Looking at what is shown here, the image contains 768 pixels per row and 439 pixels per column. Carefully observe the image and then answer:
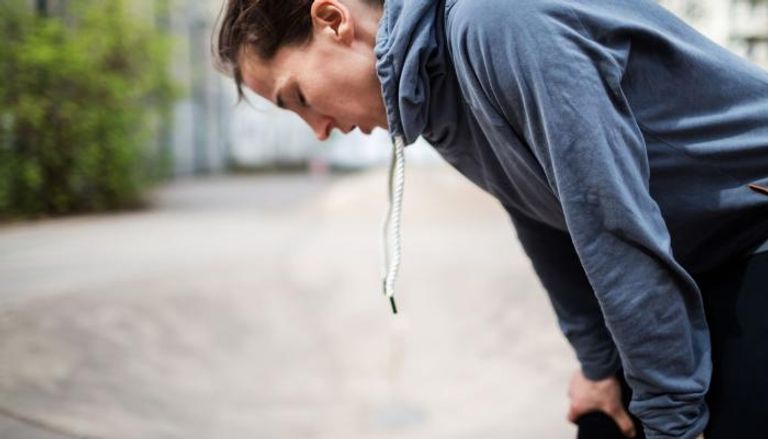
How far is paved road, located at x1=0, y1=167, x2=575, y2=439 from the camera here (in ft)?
8.08

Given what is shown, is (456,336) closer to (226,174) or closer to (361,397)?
(361,397)

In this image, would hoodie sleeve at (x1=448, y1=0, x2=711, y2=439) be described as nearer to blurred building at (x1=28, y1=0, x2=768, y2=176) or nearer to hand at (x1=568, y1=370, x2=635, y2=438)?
hand at (x1=568, y1=370, x2=635, y2=438)

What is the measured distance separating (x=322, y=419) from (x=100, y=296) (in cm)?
136

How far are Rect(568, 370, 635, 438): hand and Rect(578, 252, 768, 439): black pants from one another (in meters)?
0.25

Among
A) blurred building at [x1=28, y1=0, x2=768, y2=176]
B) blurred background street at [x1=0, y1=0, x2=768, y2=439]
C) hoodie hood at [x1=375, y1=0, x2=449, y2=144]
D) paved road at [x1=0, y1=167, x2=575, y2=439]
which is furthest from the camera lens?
blurred building at [x1=28, y1=0, x2=768, y2=176]

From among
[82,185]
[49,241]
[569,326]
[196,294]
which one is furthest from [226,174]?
[569,326]

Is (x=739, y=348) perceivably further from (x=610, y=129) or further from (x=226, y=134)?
(x=226, y=134)

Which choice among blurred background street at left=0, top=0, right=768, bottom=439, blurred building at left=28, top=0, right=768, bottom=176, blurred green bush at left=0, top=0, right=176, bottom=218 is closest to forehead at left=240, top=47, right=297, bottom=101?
blurred background street at left=0, top=0, right=768, bottom=439

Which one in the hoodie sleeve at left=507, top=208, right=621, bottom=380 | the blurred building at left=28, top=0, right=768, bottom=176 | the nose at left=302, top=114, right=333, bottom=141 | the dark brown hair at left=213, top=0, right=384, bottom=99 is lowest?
the blurred building at left=28, top=0, right=768, bottom=176

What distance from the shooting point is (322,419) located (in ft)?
9.89

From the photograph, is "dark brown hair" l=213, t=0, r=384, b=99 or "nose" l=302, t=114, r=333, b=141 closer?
"dark brown hair" l=213, t=0, r=384, b=99

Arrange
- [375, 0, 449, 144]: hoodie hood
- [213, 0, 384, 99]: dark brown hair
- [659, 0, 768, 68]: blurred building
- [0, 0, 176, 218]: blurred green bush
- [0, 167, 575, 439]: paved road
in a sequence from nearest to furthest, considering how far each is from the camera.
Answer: [375, 0, 449, 144]: hoodie hood, [213, 0, 384, 99]: dark brown hair, [0, 167, 575, 439]: paved road, [0, 0, 176, 218]: blurred green bush, [659, 0, 768, 68]: blurred building

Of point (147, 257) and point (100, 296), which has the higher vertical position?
point (100, 296)

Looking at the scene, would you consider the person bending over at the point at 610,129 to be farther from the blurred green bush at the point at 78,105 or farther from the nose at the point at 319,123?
the blurred green bush at the point at 78,105
